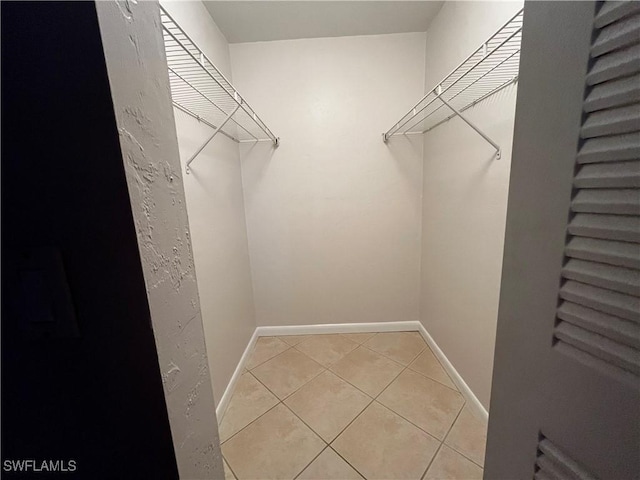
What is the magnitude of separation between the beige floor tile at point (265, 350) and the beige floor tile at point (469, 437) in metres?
1.22

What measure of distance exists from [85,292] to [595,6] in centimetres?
80

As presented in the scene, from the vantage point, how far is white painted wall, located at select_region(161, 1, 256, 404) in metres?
1.17

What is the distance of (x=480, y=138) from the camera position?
115cm

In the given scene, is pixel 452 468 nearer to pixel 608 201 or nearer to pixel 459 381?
pixel 459 381

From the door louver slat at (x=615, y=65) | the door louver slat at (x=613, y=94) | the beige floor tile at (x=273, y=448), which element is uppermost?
the door louver slat at (x=615, y=65)

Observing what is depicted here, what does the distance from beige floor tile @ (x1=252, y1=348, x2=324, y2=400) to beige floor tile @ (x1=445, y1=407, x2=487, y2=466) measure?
82cm

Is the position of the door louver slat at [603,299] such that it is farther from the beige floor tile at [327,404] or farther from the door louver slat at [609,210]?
the beige floor tile at [327,404]

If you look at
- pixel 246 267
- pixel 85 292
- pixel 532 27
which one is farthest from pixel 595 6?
pixel 246 267

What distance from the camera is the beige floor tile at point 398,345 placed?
1736 mm

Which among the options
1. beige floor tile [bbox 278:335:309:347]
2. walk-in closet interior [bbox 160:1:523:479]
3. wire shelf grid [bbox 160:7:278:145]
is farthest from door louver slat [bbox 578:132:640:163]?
beige floor tile [bbox 278:335:309:347]

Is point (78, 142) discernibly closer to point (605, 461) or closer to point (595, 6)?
point (595, 6)

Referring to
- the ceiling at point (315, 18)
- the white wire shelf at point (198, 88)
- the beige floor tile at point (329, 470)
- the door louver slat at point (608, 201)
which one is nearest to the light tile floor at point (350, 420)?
the beige floor tile at point (329, 470)

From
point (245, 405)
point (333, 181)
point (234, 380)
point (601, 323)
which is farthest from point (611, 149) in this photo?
point (234, 380)

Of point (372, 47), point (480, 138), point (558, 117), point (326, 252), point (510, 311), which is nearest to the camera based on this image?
point (558, 117)
